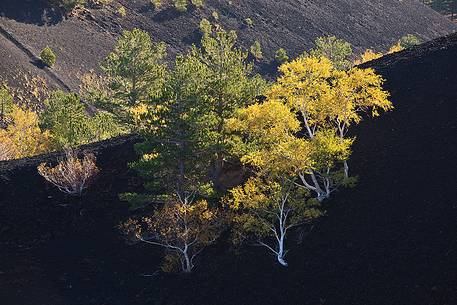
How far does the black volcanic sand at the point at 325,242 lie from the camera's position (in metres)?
23.4

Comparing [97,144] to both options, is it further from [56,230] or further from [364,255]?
[364,255]

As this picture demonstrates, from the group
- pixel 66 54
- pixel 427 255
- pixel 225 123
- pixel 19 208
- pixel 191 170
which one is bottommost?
pixel 66 54

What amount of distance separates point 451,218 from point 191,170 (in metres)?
13.6

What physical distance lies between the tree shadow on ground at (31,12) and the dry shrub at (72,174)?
246ft

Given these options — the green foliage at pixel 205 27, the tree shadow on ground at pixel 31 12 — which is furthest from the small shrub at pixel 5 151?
the green foliage at pixel 205 27

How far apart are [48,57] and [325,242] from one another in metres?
76.8

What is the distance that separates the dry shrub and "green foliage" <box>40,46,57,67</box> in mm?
58291

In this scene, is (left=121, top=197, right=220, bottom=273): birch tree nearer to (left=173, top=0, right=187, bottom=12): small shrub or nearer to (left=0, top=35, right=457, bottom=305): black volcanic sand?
(left=0, top=35, right=457, bottom=305): black volcanic sand

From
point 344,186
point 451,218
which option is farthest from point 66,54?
point 451,218

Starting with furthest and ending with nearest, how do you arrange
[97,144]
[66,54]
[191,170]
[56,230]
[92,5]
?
[92,5] → [66,54] → [97,144] → [56,230] → [191,170]

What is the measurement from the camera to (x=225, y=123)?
30891mm

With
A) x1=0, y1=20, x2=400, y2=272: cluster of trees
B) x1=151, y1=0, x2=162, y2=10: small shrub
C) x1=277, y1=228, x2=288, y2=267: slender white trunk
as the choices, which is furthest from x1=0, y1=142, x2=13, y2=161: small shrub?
x1=151, y1=0, x2=162, y2=10: small shrub

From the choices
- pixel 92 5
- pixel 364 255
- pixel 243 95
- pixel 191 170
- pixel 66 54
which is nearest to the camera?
pixel 364 255

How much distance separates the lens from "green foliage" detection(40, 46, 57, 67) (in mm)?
91062
